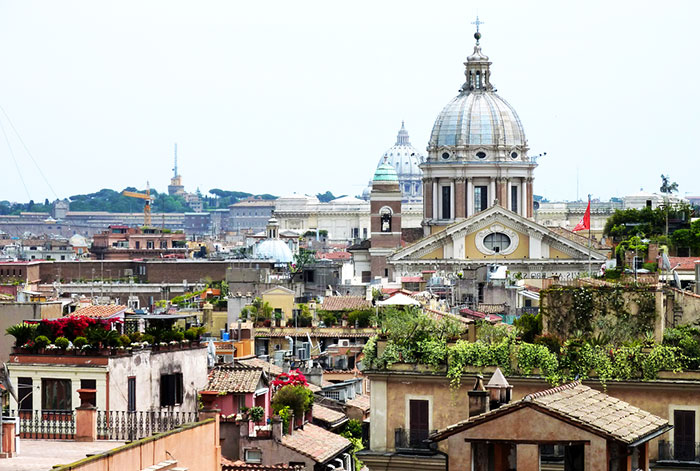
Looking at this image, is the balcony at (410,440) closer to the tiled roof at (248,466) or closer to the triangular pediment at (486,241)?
the tiled roof at (248,466)

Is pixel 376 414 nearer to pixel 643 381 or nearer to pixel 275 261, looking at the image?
pixel 643 381

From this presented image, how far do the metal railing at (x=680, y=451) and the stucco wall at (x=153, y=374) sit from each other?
18.1 feet

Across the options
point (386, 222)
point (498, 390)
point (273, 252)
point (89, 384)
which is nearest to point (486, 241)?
point (386, 222)

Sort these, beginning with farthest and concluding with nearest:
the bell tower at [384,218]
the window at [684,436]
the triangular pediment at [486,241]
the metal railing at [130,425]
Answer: the bell tower at [384,218] → the triangular pediment at [486,241] → the window at [684,436] → the metal railing at [130,425]

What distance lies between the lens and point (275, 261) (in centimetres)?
10762

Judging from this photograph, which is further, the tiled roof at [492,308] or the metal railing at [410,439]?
the tiled roof at [492,308]

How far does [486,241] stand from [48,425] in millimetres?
82515

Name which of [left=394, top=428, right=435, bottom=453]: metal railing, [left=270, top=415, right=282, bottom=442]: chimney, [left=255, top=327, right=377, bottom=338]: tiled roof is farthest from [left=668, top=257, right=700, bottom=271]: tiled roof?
[left=394, top=428, right=435, bottom=453]: metal railing

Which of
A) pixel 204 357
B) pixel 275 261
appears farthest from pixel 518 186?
pixel 204 357

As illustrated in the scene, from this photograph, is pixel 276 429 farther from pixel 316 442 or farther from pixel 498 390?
pixel 498 390

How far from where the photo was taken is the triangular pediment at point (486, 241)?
101m

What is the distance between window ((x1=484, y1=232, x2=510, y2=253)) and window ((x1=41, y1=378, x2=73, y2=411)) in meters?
80.5

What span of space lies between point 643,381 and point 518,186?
94567 millimetres

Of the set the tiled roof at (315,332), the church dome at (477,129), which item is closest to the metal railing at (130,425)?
the tiled roof at (315,332)
